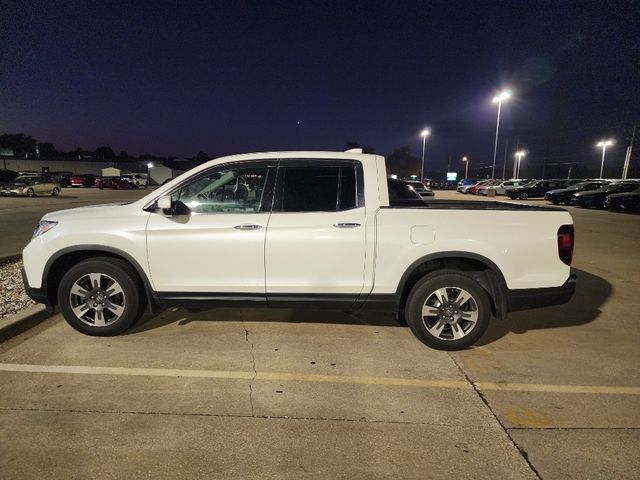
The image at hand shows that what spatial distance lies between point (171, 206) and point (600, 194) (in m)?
27.4

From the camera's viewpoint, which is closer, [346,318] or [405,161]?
[346,318]

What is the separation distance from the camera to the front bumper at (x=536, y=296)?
13.3 feet

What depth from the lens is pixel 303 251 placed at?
402 cm

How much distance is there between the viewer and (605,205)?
77.6 ft

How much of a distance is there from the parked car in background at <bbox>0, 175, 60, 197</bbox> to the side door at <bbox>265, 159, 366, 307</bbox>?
28.2m

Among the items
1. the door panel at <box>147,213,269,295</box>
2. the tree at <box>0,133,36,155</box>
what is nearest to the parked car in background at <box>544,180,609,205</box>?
the door panel at <box>147,213,269,295</box>

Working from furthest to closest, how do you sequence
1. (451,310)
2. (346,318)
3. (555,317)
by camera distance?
(555,317) → (346,318) → (451,310)

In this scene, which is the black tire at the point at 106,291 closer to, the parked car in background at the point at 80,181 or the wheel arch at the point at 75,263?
the wheel arch at the point at 75,263

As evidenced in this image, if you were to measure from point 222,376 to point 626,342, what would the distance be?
13.7ft

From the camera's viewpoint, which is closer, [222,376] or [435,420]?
[435,420]

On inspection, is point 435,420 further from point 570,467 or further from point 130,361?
point 130,361

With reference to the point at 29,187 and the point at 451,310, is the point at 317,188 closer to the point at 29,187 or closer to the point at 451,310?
the point at 451,310

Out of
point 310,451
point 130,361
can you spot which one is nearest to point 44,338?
point 130,361

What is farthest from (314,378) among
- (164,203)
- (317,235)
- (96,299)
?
(96,299)
